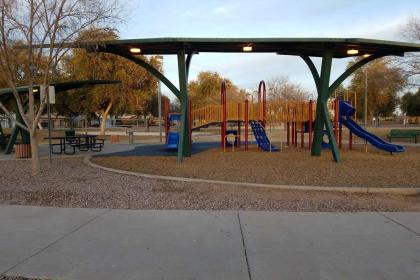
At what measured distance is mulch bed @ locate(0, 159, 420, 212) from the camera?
752cm

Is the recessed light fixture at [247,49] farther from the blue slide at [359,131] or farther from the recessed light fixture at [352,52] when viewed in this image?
the blue slide at [359,131]

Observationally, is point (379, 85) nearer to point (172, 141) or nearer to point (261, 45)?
point (172, 141)

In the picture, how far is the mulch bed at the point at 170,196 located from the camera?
7.52 m

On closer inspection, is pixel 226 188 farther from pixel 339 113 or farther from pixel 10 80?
pixel 339 113

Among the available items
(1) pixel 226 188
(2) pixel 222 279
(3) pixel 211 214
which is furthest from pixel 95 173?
(2) pixel 222 279

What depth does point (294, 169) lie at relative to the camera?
12367mm

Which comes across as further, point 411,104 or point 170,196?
point 411,104

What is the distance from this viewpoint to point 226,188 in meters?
9.28

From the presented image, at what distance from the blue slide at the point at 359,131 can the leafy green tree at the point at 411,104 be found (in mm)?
62736

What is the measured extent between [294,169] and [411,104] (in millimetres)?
75874

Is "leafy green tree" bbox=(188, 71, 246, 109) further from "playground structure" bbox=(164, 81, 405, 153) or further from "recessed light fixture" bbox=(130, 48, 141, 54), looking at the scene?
"recessed light fixture" bbox=(130, 48, 141, 54)

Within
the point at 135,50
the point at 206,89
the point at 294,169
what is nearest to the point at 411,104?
the point at 206,89

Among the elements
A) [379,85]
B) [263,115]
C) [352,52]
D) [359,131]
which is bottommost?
[359,131]

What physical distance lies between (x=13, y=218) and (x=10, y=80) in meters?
→ 5.65
